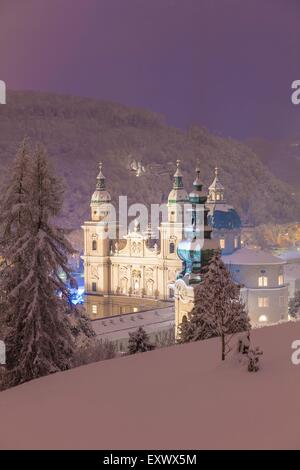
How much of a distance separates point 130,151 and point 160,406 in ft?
370

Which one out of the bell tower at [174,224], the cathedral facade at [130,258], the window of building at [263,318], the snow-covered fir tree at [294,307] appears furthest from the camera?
the cathedral facade at [130,258]

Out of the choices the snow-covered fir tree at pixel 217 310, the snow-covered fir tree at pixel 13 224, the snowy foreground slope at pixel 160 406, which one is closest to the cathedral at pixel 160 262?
the snow-covered fir tree at pixel 217 310

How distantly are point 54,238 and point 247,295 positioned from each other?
33.3m

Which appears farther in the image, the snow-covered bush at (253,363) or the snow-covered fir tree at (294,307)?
the snow-covered fir tree at (294,307)

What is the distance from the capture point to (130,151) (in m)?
120

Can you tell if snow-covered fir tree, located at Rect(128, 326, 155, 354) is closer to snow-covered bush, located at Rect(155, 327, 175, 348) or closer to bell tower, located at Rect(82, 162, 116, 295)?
snow-covered bush, located at Rect(155, 327, 175, 348)

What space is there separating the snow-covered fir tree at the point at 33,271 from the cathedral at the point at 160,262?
32.8m

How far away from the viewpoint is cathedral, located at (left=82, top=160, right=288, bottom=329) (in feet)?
153

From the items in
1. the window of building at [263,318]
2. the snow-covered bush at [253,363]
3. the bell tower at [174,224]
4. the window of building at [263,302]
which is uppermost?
the bell tower at [174,224]

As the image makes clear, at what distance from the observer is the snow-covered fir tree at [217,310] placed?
1278 centimetres

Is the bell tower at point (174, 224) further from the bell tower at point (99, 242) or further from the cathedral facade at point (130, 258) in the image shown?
the bell tower at point (99, 242)

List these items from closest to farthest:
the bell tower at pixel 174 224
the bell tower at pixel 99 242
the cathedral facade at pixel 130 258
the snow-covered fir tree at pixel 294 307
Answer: the snow-covered fir tree at pixel 294 307, the bell tower at pixel 174 224, the cathedral facade at pixel 130 258, the bell tower at pixel 99 242

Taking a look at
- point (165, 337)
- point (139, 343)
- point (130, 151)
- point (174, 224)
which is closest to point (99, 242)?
point (174, 224)

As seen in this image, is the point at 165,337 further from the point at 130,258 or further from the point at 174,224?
the point at 130,258
